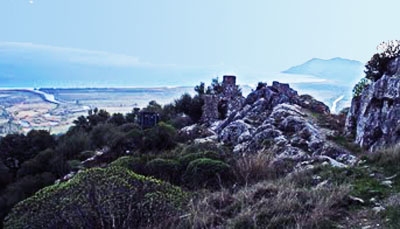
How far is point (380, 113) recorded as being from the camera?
29.6ft

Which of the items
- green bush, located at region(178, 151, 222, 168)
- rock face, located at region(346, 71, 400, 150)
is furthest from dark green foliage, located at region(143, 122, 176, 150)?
rock face, located at region(346, 71, 400, 150)

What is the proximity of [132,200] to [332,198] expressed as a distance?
2.31m

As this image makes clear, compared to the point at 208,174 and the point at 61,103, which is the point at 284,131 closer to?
the point at 208,174

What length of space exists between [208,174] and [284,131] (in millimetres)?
4082

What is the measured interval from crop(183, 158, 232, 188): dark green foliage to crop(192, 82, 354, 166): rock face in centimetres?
142

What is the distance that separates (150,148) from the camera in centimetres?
1382

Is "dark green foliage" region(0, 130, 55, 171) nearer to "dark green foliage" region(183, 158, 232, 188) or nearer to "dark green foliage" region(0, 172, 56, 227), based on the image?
"dark green foliage" region(0, 172, 56, 227)

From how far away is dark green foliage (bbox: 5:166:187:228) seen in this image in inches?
194

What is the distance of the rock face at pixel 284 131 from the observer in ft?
27.8

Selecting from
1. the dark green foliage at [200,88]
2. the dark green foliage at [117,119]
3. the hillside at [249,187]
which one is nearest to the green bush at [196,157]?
the hillside at [249,187]

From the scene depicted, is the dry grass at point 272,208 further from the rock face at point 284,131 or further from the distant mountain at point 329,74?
the distant mountain at point 329,74

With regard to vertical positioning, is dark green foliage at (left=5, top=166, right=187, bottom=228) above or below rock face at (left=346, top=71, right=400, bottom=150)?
below

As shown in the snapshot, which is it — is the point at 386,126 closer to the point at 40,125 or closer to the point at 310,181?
the point at 310,181

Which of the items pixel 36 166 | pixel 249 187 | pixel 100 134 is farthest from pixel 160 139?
pixel 100 134
